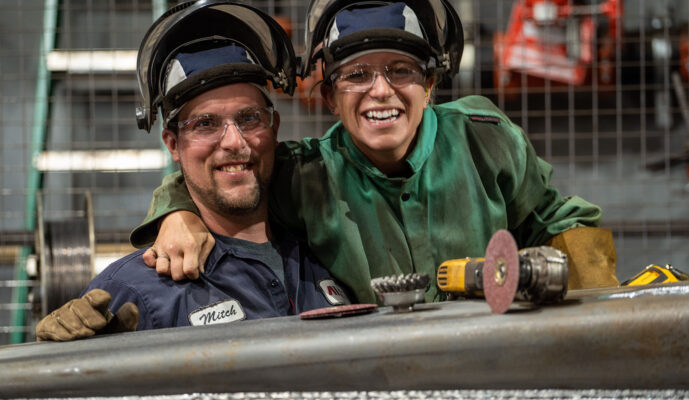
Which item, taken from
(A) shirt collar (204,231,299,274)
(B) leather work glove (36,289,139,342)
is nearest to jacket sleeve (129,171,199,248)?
(A) shirt collar (204,231,299,274)

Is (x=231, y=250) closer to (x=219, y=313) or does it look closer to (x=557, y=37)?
(x=219, y=313)

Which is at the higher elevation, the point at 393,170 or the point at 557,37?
the point at 557,37

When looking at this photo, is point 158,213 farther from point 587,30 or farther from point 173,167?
point 587,30

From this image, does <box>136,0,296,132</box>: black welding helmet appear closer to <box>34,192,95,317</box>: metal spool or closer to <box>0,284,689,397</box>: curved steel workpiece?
<box>0,284,689,397</box>: curved steel workpiece

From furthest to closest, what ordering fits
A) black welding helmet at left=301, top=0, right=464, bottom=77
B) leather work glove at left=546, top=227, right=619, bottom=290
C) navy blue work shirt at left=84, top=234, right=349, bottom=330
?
1. leather work glove at left=546, top=227, right=619, bottom=290
2. black welding helmet at left=301, top=0, right=464, bottom=77
3. navy blue work shirt at left=84, top=234, right=349, bottom=330

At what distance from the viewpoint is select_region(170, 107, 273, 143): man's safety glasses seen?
6.96 feet

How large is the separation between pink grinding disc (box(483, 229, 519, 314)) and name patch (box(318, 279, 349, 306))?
1.04 meters

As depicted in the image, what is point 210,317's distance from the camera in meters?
1.96

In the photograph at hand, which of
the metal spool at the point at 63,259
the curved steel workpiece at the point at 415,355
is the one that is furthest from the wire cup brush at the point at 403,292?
the metal spool at the point at 63,259

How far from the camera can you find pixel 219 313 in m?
1.98

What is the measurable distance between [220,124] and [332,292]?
0.59m

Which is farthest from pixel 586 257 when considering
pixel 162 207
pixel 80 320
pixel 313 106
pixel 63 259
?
pixel 313 106

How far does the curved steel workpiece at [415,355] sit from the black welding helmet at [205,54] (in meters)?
1.04

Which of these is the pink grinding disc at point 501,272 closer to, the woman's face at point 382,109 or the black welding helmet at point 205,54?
the woman's face at point 382,109
